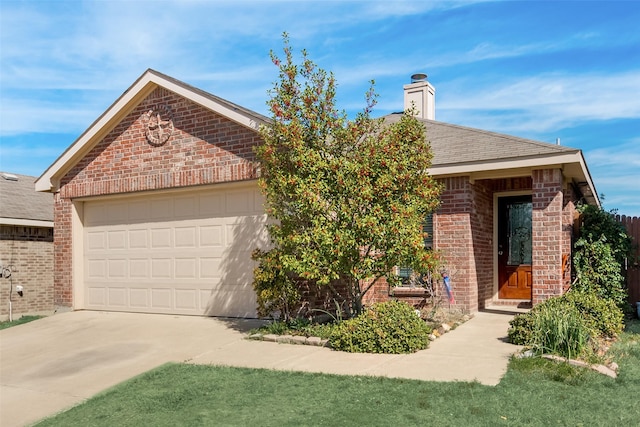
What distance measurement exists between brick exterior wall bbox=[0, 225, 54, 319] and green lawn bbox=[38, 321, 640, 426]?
10.4m

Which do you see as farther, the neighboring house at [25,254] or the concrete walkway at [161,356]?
the neighboring house at [25,254]

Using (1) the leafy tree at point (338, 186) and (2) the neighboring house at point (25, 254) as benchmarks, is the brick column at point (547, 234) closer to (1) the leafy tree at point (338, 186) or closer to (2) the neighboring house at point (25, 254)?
(1) the leafy tree at point (338, 186)

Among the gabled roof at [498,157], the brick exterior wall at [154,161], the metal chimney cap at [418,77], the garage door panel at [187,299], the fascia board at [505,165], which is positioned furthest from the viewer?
the metal chimney cap at [418,77]

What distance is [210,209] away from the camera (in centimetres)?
1163

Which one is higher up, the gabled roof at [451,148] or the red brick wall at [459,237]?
the gabled roof at [451,148]

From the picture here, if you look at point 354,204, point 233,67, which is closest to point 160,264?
point 233,67

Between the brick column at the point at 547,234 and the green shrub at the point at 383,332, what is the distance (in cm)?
309

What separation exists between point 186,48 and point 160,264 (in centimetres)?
454

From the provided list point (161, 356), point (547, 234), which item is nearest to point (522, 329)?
point (547, 234)

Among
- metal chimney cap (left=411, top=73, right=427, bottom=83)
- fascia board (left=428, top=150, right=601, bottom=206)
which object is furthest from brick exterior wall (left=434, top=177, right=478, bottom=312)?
metal chimney cap (left=411, top=73, right=427, bottom=83)

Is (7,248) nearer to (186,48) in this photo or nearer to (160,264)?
(160,264)

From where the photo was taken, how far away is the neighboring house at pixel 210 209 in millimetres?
10734

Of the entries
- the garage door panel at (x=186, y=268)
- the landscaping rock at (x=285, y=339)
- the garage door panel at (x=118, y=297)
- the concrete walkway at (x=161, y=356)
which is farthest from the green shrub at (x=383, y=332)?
the garage door panel at (x=118, y=297)

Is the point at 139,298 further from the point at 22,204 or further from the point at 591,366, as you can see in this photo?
the point at 591,366
